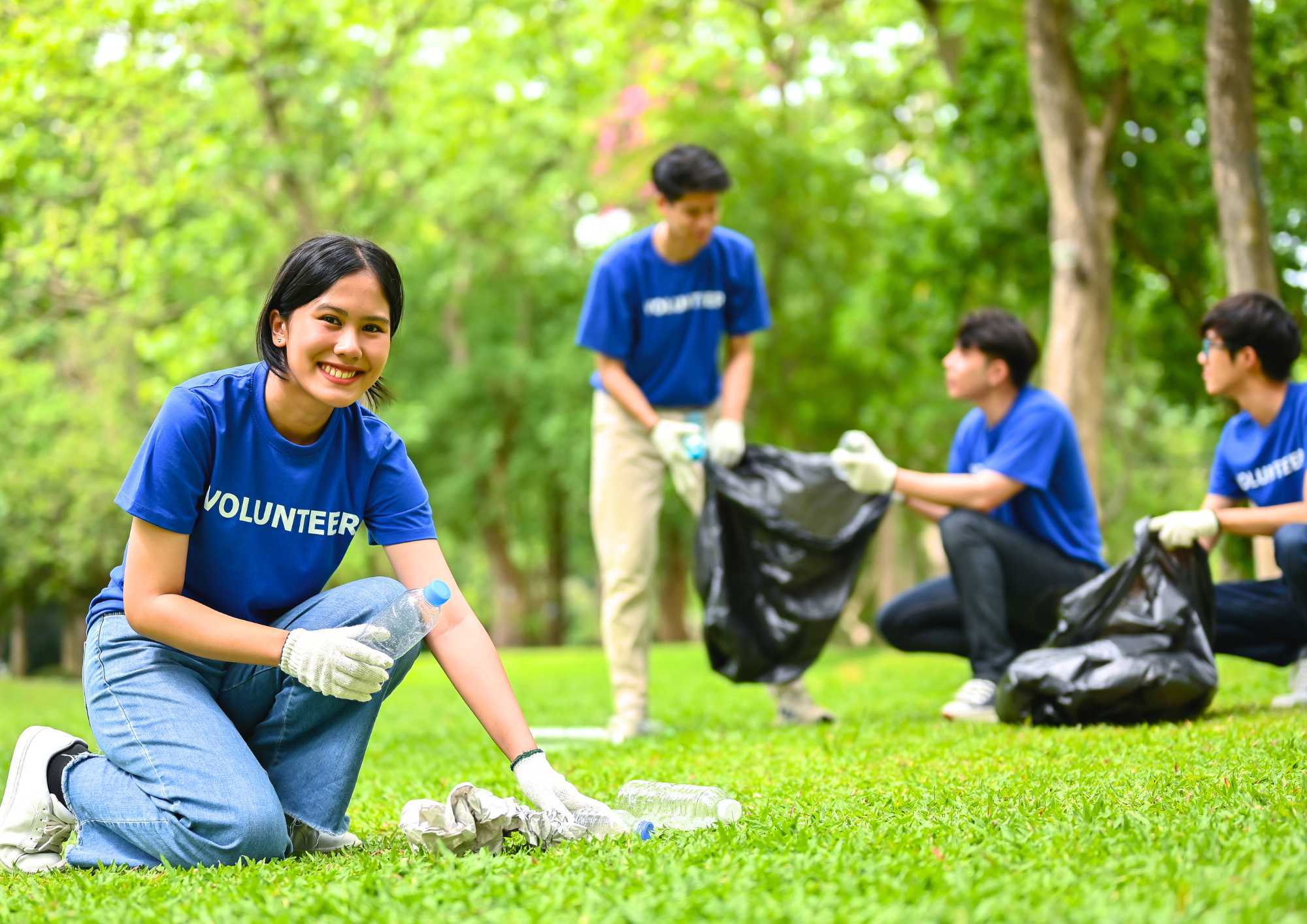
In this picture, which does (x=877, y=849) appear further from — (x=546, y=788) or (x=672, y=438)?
(x=672, y=438)

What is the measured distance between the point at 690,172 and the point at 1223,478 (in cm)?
222

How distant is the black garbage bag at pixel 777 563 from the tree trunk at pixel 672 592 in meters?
16.6

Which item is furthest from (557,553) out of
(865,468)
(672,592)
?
(865,468)

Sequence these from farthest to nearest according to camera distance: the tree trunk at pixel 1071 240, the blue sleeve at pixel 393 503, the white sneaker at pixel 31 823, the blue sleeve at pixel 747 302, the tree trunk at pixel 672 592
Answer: the tree trunk at pixel 672 592 < the tree trunk at pixel 1071 240 < the blue sleeve at pixel 747 302 < the blue sleeve at pixel 393 503 < the white sneaker at pixel 31 823

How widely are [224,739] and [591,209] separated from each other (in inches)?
709

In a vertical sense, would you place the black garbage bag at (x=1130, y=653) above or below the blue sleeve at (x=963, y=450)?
below

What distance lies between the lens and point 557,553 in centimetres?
2358

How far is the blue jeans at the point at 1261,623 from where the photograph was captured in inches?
191

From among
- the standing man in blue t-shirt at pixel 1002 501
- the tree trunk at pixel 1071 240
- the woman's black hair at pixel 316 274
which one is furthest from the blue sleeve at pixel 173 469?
the tree trunk at pixel 1071 240

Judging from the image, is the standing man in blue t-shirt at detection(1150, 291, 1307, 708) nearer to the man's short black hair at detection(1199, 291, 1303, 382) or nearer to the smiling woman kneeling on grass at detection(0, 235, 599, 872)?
the man's short black hair at detection(1199, 291, 1303, 382)

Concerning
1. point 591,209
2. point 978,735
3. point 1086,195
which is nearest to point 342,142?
point 591,209

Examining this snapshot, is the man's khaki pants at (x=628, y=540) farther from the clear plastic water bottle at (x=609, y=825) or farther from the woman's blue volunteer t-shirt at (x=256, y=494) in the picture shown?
the clear plastic water bottle at (x=609, y=825)

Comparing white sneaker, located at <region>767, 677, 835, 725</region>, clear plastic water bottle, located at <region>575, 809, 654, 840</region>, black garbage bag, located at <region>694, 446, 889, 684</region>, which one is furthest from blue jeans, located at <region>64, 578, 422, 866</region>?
white sneaker, located at <region>767, 677, 835, 725</region>

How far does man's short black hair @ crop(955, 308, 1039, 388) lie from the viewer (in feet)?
16.9
